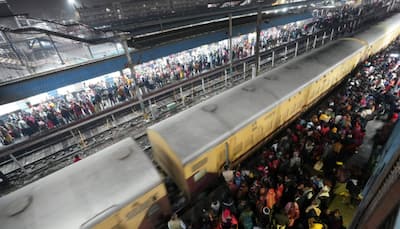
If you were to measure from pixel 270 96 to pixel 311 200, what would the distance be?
4.25m

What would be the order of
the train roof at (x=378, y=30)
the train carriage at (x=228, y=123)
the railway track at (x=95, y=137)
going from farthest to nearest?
the train roof at (x=378, y=30) → the railway track at (x=95, y=137) → the train carriage at (x=228, y=123)

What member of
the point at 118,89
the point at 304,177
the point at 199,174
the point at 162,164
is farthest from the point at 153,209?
the point at 118,89

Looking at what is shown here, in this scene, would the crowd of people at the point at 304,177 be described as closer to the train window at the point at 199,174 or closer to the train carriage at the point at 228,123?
the train window at the point at 199,174

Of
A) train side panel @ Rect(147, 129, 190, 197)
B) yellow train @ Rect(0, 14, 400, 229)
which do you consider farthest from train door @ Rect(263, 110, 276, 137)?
train side panel @ Rect(147, 129, 190, 197)

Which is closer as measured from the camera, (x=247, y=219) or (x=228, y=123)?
(x=247, y=219)

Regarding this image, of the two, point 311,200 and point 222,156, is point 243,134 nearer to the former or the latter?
point 222,156

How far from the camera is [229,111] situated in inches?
299

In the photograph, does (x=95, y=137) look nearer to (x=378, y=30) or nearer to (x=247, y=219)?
(x=247, y=219)

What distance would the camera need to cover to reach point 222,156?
710 cm

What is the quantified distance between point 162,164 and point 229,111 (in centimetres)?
336

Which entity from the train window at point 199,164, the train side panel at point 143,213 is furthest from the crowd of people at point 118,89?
the train side panel at point 143,213

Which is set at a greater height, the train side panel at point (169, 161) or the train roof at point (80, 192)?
the train roof at point (80, 192)

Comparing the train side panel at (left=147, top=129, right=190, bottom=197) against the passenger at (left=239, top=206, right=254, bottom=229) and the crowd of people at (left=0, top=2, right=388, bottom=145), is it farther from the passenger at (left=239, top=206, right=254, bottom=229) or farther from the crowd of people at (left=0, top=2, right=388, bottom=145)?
the crowd of people at (left=0, top=2, right=388, bottom=145)

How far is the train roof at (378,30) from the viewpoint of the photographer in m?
15.9
